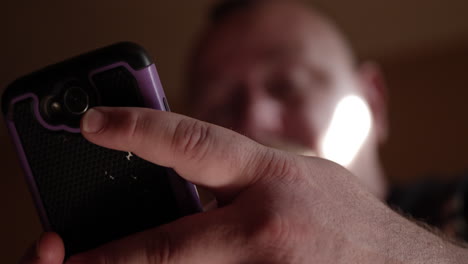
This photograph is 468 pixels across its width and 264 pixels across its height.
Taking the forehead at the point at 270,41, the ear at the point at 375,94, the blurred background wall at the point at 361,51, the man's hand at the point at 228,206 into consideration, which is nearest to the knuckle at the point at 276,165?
the man's hand at the point at 228,206

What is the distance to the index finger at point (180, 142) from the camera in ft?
0.90

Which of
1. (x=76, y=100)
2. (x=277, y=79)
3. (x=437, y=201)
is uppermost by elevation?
(x=76, y=100)

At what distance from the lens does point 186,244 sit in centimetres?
28

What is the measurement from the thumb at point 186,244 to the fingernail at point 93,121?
0.26ft

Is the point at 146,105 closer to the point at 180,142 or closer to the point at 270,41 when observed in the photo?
the point at 180,142

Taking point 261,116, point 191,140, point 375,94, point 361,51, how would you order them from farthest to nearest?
point 361,51 < point 375,94 < point 261,116 < point 191,140

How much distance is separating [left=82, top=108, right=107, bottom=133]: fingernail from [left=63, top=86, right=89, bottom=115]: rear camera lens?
56 millimetres

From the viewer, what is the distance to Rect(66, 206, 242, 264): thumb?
0.28 m

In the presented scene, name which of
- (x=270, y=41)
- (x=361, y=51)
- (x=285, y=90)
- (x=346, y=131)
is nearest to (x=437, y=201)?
(x=346, y=131)

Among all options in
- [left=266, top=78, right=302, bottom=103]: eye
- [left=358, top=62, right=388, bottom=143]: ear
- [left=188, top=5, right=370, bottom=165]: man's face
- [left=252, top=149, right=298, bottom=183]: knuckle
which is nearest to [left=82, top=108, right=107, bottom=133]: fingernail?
[left=252, top=149, right=298, bottom=183]: knuckle

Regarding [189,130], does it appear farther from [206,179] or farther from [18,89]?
[18,89]

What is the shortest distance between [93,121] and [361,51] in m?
1.67

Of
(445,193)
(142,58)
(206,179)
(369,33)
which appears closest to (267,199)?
(206,179)

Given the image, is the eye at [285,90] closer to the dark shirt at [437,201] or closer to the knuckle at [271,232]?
the dark shirt at [437,201]
